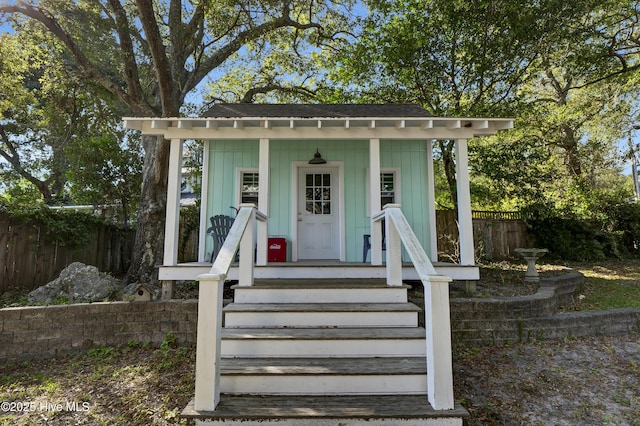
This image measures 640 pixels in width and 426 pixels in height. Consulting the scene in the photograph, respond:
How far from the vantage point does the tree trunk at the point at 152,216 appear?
634cm

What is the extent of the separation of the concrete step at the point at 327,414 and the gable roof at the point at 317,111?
15.9 feet

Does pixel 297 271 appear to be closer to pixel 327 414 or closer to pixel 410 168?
pixel 327 414

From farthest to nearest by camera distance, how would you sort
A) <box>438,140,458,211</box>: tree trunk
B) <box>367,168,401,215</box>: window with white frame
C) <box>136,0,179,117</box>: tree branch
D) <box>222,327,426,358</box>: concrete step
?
1. <box>438,140,458,211</box>: tree trunk
2. <box>367,168,401,215</box>: window with white frame
3. <box>136,0,179,117</box>: tree branch
4. <box>222,327,426,358</box>: concrete step

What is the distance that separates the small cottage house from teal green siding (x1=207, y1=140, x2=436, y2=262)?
2cm

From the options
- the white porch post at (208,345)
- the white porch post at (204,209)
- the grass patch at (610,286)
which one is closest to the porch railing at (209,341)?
the white porch post at (208,345)

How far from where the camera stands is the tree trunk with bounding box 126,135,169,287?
20.8 feet

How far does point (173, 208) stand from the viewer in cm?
480

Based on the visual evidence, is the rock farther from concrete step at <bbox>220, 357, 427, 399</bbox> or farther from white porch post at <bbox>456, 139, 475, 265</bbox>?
white porch post at <bbox>456, 139, 475, 265</bbox>

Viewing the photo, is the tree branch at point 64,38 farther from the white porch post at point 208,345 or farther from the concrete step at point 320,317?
the white porch post at point 208,345

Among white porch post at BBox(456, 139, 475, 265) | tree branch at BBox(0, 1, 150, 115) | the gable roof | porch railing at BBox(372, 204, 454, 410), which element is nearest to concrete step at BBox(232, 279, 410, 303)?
porch railing at BBox(372, 204, 454, 410)

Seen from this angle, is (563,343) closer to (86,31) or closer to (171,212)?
(171,212)

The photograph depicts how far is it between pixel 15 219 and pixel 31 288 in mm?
1218

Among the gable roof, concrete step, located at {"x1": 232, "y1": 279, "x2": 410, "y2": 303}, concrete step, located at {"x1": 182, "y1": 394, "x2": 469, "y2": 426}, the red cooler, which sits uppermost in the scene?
the gable roof

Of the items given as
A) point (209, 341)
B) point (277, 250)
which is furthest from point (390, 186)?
point (209, 341)
